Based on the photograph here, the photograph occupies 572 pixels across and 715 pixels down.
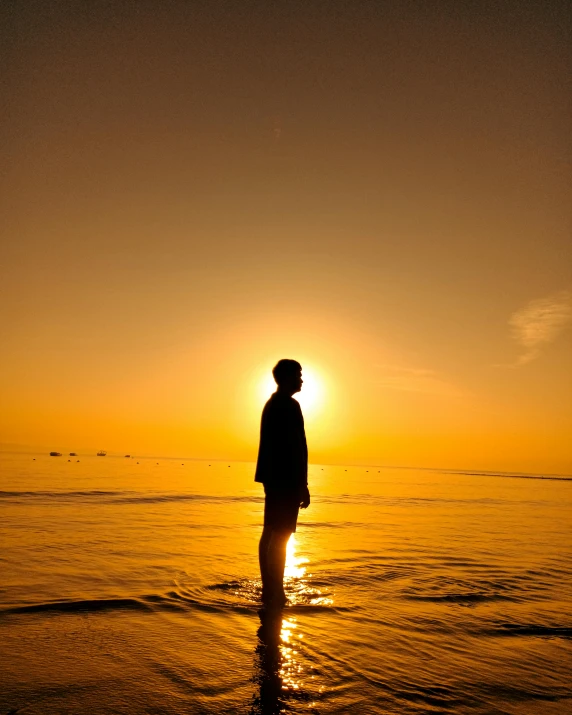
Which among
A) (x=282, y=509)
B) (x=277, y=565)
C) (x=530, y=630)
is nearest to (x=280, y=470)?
(x=282, y=509)

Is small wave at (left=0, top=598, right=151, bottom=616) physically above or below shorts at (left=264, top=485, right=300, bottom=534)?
below

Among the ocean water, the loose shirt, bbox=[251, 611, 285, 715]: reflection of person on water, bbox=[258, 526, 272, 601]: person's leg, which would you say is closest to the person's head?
the loose shirt

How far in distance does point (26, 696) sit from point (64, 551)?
Answer: 536 centimetres

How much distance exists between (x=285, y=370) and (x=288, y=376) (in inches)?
3.2

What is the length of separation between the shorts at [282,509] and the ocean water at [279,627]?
2.64ft

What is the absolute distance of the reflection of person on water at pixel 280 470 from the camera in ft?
18.2

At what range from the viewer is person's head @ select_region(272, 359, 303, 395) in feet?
20.2

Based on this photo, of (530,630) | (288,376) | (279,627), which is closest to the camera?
(279,627)

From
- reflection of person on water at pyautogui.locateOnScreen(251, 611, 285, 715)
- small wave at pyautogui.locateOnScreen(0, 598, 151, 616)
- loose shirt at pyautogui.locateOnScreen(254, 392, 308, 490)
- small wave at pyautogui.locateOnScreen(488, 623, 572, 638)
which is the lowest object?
small wave at pyautogui.locateOnScreen(488, 623, 572, 638)

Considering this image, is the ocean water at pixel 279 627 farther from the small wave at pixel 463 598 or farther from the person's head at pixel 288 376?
the person's head at pixel 288 376

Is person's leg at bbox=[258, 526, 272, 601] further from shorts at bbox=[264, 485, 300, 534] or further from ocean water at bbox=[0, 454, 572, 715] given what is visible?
ocean water at bbox=[0, 454, 572, 715]

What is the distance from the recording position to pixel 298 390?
620 centimetres

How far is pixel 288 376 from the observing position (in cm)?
616

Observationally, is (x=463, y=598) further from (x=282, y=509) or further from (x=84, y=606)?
(x=84, y=606)
